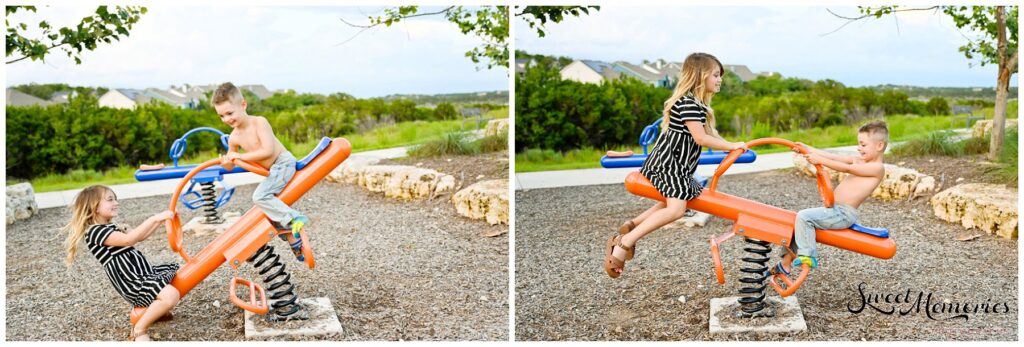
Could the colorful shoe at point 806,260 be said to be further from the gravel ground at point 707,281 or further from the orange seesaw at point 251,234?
the orange seesaw at point 251,234

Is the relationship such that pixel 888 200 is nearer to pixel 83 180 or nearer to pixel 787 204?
Answer: pixel 787 204

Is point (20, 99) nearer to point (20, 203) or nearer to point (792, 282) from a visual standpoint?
point (20, 203)

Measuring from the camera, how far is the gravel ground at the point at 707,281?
4.41m

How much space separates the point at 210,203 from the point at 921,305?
14.1 feet

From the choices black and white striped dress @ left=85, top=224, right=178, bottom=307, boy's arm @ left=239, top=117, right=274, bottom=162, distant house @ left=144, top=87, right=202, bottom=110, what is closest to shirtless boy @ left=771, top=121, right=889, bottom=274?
boy's arm @ left=239, top=117, right=274, bottom=162

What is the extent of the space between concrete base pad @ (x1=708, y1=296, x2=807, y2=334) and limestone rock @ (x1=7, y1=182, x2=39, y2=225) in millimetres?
5621

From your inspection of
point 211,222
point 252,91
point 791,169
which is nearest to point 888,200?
point 791,169

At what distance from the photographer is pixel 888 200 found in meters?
6.96

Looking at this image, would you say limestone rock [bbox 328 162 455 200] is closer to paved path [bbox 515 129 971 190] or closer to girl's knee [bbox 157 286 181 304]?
paved path [bbox 515 129 971 190]

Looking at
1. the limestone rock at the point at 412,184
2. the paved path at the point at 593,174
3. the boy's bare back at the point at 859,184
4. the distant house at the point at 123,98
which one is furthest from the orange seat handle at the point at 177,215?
the distant house at the point at 123,98

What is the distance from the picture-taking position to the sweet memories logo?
458 cm

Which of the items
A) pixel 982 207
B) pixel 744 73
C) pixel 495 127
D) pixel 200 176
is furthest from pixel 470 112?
pixel 982 207

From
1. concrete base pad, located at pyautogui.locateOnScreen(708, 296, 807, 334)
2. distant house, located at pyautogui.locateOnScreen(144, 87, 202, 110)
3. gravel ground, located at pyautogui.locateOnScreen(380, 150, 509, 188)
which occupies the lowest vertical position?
concrete base pad, located at pyautogui.locateOnScreen(708, 296, 807, 334)

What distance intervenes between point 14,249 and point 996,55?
26.0 ft
